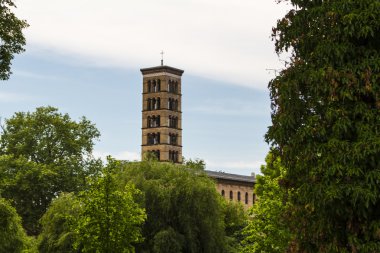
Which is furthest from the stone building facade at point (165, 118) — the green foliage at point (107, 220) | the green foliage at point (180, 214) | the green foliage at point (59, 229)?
the green foliage at point (107, 220)

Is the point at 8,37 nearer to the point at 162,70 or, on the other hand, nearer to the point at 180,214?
the point at 180,214

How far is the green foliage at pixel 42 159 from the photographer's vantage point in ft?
237

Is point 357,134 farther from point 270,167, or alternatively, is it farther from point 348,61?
point 270,167

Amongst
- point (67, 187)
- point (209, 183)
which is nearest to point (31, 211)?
point (67, 187)

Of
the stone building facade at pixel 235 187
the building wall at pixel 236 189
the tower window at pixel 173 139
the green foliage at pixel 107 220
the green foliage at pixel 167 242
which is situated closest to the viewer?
the green foliage at pixel 107 220

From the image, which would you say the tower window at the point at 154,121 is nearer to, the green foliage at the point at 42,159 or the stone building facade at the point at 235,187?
the stone building facade at the point at 235,187

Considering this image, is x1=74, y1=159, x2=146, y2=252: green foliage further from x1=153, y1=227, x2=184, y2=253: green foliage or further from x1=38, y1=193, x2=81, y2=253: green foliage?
x1=153, y1=227, x2=184, y2=253: green foliage

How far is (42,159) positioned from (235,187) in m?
67.9

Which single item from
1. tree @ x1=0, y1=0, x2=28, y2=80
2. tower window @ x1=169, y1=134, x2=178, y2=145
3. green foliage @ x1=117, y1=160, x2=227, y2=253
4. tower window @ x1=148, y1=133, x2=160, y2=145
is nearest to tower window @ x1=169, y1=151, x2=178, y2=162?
tower window @ x1=169, y1=134, x2=178, y2=145

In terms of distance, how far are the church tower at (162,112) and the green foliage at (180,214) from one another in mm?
78893

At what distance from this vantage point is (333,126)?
2147 cm

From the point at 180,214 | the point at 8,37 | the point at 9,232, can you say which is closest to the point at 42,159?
the point at 180,214

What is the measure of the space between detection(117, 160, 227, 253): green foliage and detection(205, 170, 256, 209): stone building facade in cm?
7980

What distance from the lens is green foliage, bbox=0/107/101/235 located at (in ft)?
237
